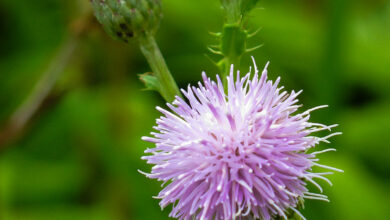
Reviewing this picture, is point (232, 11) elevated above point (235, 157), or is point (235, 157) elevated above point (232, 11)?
point (232, 11)

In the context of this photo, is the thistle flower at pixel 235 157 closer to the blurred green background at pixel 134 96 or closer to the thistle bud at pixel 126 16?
the thistle bud at pixel 126 16

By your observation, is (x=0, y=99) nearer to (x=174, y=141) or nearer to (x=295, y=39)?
(x=295, y=39)

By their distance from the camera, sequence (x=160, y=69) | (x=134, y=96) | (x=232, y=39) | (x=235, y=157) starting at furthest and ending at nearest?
(x=134, y=96), (x=160, y=69), (x=232, y=39), (x=235, y=157)

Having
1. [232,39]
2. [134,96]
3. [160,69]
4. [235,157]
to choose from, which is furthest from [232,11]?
[134,96]

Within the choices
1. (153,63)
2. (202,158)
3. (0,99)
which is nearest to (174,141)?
(202,158)

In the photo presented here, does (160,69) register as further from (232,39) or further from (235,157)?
(235,157)

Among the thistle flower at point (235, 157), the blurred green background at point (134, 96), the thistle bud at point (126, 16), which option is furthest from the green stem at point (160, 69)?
the blurred green background at point (134, 96)
